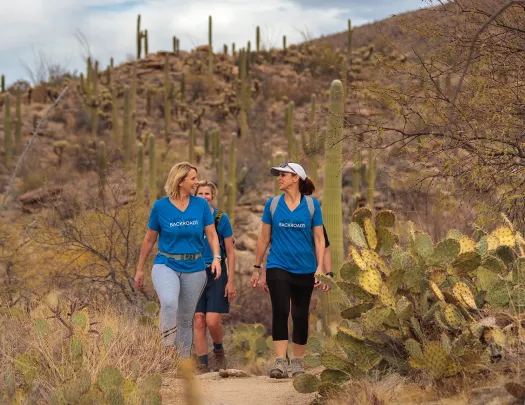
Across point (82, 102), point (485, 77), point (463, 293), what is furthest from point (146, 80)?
point (463, 293)

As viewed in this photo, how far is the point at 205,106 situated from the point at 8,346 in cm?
3200

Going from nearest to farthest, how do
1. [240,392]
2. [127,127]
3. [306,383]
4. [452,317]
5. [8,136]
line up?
[452,317] < [306,383] < [240,392] < [127,127] < [8,136]

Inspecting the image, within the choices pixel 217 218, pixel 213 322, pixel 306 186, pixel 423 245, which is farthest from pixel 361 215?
pixel 213 322

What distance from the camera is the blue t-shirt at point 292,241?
24.8ft

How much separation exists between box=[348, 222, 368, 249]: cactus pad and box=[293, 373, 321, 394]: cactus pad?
108 centimetres

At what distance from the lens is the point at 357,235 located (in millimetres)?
6324

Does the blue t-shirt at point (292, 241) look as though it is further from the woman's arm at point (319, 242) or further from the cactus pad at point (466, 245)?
the cactus pad at point (466, 245)

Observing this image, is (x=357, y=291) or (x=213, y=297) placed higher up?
(x=357, y=291)

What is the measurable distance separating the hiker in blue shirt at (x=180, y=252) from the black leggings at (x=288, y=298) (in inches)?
23.4

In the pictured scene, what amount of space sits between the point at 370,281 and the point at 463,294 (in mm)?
665

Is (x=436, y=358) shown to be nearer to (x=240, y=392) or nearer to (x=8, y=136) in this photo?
(x=240, y=392)

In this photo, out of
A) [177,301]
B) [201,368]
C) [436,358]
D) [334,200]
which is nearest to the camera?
[436,358]

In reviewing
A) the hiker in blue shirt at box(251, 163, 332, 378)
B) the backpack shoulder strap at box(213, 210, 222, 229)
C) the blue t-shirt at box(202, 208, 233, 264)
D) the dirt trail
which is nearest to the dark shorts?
the blue t-shirt at box(202, 208, 233, 264)

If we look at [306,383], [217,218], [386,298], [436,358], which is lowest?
[306,383]
